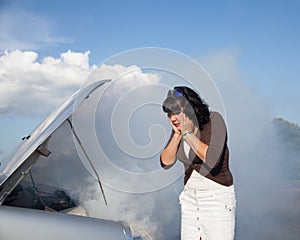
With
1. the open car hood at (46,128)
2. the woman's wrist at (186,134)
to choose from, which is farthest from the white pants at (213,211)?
the open car hood at (46,128)

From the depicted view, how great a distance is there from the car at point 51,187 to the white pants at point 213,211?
396 mm

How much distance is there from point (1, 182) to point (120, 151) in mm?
648

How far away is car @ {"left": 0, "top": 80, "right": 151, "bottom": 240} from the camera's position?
5.85 feet

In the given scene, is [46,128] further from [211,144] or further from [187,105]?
[211,144]

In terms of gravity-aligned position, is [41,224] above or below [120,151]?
below

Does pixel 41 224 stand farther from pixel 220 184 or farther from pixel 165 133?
pixel 220 184

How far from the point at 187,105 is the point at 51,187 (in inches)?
37.6

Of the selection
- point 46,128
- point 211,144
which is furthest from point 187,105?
point 46,128

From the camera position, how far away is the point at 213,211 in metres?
2.10

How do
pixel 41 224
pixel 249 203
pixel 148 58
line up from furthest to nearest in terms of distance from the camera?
pixel 249 203 → pixel 148 58 → pixel 41 224

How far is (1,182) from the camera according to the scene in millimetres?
1877

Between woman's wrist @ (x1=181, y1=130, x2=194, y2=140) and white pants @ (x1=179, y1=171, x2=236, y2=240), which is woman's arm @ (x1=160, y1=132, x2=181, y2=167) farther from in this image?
white pants @ (x1=179, y1=171, x2=236, y2=240)

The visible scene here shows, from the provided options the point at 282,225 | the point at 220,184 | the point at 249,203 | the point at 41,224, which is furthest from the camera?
the point at 249,203

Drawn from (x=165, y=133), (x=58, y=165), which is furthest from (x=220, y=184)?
(x=58, y=165)
